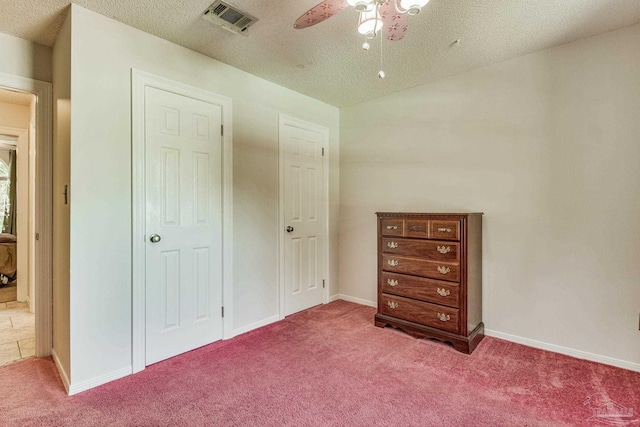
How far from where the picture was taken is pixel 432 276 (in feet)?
8.93

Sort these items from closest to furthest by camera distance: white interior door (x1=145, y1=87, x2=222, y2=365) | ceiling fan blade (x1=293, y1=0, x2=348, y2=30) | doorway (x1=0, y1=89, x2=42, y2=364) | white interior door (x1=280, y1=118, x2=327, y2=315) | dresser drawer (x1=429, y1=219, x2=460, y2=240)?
ceiling fan blade (x1=293, y1=0, x2=348, y2=30)
white interior door (x1=145, y1=87, x2=222, y2=365)
dresser drawer (x1=429, y1=219, x2=460, y2=240)
doorway (x1=0, y1=89, x2=42, y2=364)
white interior door (x1=280, y1=118, x2=327, y2=315)

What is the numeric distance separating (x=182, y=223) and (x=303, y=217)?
4.55 feet

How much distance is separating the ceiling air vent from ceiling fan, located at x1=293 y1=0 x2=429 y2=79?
71cm

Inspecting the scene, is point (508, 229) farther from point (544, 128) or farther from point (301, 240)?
point (301, 240)

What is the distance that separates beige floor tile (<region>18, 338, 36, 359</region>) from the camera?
2.56m

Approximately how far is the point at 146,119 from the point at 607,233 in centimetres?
347

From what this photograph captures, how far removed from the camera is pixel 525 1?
196cm

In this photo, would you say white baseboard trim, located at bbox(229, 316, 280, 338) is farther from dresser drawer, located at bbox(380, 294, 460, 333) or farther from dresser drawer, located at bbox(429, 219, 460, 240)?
dresser drawer, located at bbox(429, 219, 460, 240)

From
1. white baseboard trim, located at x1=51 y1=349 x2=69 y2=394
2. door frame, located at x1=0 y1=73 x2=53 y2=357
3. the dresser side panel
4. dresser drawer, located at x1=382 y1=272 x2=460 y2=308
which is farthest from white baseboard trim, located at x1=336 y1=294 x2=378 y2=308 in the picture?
door frame, located at x1=0 y1=73 x2=53 y2=357

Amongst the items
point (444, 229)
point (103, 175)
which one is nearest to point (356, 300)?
point (444, 229)

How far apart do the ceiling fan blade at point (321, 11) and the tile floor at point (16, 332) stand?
10.5 feet

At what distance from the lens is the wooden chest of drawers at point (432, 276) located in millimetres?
2578

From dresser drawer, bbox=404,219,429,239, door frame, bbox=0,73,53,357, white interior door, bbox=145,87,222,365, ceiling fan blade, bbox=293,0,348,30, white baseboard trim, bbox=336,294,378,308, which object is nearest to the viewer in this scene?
ceiling fan blade, bbox=293,0,348,30

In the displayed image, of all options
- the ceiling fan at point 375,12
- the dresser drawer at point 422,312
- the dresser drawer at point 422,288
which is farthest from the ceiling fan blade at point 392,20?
the dresser drawer at point 422,312
